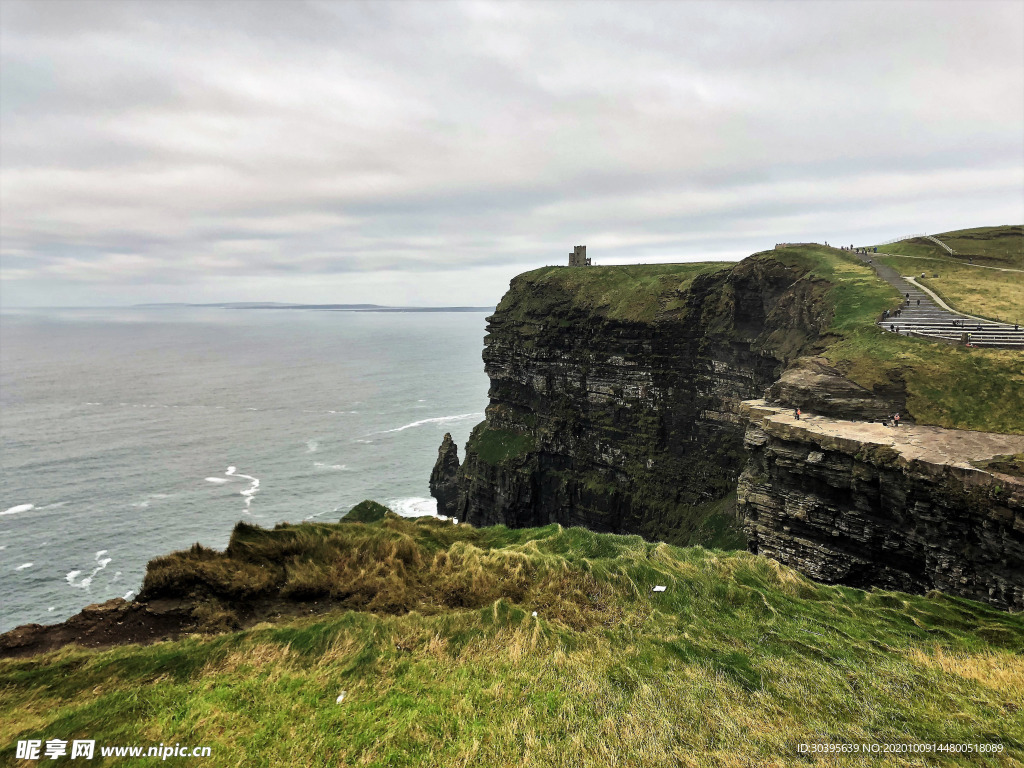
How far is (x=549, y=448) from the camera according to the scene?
65.6 m

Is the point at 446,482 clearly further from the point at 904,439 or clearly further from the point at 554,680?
the point at 554,680

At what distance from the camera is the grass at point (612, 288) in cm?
6034

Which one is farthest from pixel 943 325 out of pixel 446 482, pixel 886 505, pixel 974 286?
pixel 446 482

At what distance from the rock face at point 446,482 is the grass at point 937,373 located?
175ft

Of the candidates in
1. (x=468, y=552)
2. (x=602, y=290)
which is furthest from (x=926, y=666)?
(x=602, y=290)

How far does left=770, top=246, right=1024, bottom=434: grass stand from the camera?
23.9 m

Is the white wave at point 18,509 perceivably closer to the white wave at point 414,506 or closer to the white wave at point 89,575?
the white wave at point 89,575

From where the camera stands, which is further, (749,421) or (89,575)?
(89,575)

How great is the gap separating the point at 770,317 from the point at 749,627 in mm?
38990

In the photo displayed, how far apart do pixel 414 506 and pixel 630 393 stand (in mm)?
35547

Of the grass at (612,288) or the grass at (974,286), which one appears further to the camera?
the grass at (612,288)

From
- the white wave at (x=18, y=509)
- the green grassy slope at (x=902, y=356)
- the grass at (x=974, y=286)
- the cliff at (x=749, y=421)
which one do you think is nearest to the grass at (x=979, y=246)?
the grass at (x=974, y=286)

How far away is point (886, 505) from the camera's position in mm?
22844

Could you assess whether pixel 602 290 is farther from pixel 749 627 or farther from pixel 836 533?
pixel 749 627
